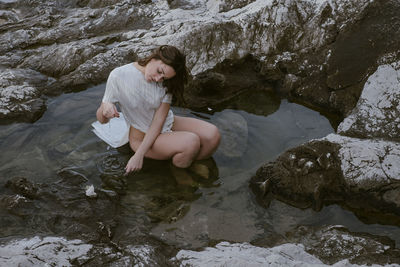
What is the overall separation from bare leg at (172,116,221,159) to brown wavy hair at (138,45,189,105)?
405mm

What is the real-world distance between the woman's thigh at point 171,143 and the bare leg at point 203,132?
169 mm

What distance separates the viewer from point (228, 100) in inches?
204

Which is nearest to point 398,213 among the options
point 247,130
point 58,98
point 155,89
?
point 247,130

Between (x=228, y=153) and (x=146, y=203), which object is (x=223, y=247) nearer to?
(x=146, y=203)

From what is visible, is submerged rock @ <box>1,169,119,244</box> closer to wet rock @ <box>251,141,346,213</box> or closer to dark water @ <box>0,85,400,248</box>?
dark water @ <box>0,85,400,248</box>

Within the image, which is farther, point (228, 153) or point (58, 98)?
point (58, 98)

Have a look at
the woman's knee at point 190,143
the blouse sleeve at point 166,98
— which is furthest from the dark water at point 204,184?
the blouse sleeve at point 166,98

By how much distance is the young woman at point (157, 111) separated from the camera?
11.8ft

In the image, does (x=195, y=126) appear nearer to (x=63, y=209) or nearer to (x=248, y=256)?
(x=63, y=209)

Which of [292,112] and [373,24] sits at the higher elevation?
[373,24]

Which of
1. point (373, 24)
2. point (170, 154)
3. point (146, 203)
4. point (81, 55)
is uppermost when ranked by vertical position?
point (373, 24)

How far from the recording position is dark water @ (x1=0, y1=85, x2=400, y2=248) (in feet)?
11.2

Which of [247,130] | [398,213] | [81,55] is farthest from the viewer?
[81,55]

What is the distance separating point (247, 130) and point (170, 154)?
110 centimetres
